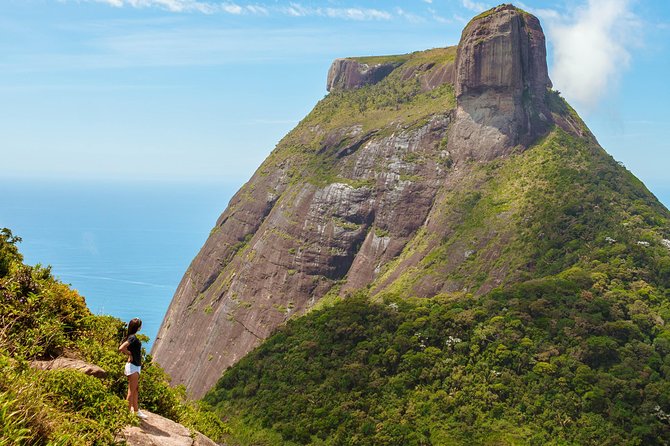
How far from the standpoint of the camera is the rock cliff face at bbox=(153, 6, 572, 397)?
7544 cm

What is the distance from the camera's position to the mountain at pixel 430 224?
5209 centimetres

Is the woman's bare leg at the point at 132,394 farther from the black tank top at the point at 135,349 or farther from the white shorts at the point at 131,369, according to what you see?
the black tank top at the point at 135,349

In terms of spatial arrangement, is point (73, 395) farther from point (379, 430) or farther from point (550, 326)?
point (550, 326)

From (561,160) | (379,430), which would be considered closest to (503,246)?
(561,160)

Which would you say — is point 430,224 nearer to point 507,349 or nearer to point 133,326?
point 507,349

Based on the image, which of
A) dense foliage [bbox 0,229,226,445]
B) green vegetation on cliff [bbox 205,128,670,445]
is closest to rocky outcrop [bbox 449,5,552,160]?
green vegetation on cliff [bbox 205,128,670,445]

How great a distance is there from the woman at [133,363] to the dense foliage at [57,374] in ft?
0.88

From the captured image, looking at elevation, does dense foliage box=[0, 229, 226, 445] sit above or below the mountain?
below

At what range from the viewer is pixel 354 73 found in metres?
120

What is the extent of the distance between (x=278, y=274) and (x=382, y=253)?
598 inches

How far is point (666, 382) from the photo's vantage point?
38188mm

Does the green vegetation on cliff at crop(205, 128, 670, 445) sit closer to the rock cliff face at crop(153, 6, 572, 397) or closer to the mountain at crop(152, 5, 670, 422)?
the mountain at crop(152, 5, 670, 422)

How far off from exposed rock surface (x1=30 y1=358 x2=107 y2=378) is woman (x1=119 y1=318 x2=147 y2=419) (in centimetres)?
93

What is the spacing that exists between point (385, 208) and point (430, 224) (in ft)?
27.3
